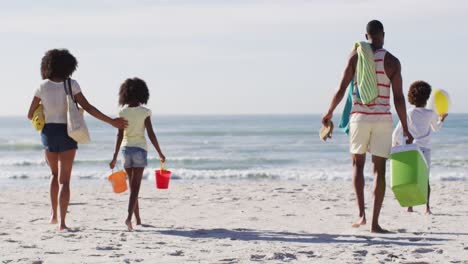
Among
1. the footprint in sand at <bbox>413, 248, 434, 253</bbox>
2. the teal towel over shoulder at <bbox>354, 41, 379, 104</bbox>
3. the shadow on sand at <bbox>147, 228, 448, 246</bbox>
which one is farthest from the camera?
the teal towel over shoulder at <bbox>354, 41, 379, 104</bbox>

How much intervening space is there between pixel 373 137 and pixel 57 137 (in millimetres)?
2722

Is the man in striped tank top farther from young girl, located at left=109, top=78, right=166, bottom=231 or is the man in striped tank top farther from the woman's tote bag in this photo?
the woman's tote bag

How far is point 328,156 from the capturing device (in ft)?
77.0

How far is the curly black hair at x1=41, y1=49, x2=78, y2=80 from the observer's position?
6.05 metres

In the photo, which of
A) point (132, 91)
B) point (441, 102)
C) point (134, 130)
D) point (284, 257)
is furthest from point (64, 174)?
point (441, 102)

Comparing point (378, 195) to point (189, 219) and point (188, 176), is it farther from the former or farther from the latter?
point (188, 176)

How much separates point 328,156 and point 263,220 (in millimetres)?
16425

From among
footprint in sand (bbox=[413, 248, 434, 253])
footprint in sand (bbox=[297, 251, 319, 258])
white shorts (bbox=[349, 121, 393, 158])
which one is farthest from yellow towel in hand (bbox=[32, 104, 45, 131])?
footprint in sand (bbox=[413, 248, 434, 253])

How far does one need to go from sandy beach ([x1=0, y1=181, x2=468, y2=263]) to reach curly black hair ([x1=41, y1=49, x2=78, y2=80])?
1392mm

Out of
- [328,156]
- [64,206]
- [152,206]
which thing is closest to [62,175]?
[64,206]

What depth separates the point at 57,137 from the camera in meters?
6.09

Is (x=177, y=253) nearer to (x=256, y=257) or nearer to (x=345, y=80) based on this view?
(x=256, y=257)

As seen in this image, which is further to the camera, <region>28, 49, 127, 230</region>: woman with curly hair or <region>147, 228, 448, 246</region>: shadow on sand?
<region>28, 49, 127, 230</region>: woman with curly hair

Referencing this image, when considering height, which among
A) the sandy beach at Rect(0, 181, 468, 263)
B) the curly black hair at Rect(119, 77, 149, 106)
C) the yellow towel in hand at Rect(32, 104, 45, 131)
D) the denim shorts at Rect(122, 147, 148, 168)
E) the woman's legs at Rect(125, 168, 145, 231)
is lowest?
the sandy beach at Rect(0, 181, 468, 263)
